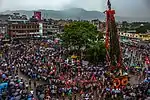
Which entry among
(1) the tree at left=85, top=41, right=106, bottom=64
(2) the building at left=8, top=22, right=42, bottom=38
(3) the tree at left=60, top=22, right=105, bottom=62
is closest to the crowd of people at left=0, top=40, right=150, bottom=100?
(1) the tree at left=85, top=41, right=106, bottom=64

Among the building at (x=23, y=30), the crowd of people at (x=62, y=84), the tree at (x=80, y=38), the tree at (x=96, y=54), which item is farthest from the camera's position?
the building at (x=23, y=30)

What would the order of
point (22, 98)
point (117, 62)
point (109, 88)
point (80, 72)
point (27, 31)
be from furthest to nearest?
point (27, 31) < point (80, 72) < point (117, 62) < point (109, 88) < point (22, 98)

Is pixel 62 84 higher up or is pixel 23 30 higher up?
pixel 62 84

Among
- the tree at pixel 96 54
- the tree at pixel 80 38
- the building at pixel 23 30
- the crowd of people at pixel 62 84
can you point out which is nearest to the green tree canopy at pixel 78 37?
the tree at pixel 80 38

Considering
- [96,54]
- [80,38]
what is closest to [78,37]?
[80,38]

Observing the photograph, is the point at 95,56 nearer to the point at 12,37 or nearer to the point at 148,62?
the point at 148,62

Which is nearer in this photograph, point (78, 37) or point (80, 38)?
point (80, 38)

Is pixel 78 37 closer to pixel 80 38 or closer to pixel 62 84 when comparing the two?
pixel 80 38

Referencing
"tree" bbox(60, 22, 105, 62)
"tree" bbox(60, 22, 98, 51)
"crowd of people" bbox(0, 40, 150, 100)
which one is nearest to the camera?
"crowd of people" bbox(0, 40, 150, 100)

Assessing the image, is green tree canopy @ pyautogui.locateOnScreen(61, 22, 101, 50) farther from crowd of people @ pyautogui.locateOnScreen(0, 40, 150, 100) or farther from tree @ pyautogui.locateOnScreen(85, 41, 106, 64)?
crowd of people @ pyautogui.locateOnScreen(0, 40, 150, 100)

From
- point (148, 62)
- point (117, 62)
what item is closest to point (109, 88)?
point (117, 62)

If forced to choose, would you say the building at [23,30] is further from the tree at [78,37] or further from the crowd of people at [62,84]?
the crowd of people at [62,84]
